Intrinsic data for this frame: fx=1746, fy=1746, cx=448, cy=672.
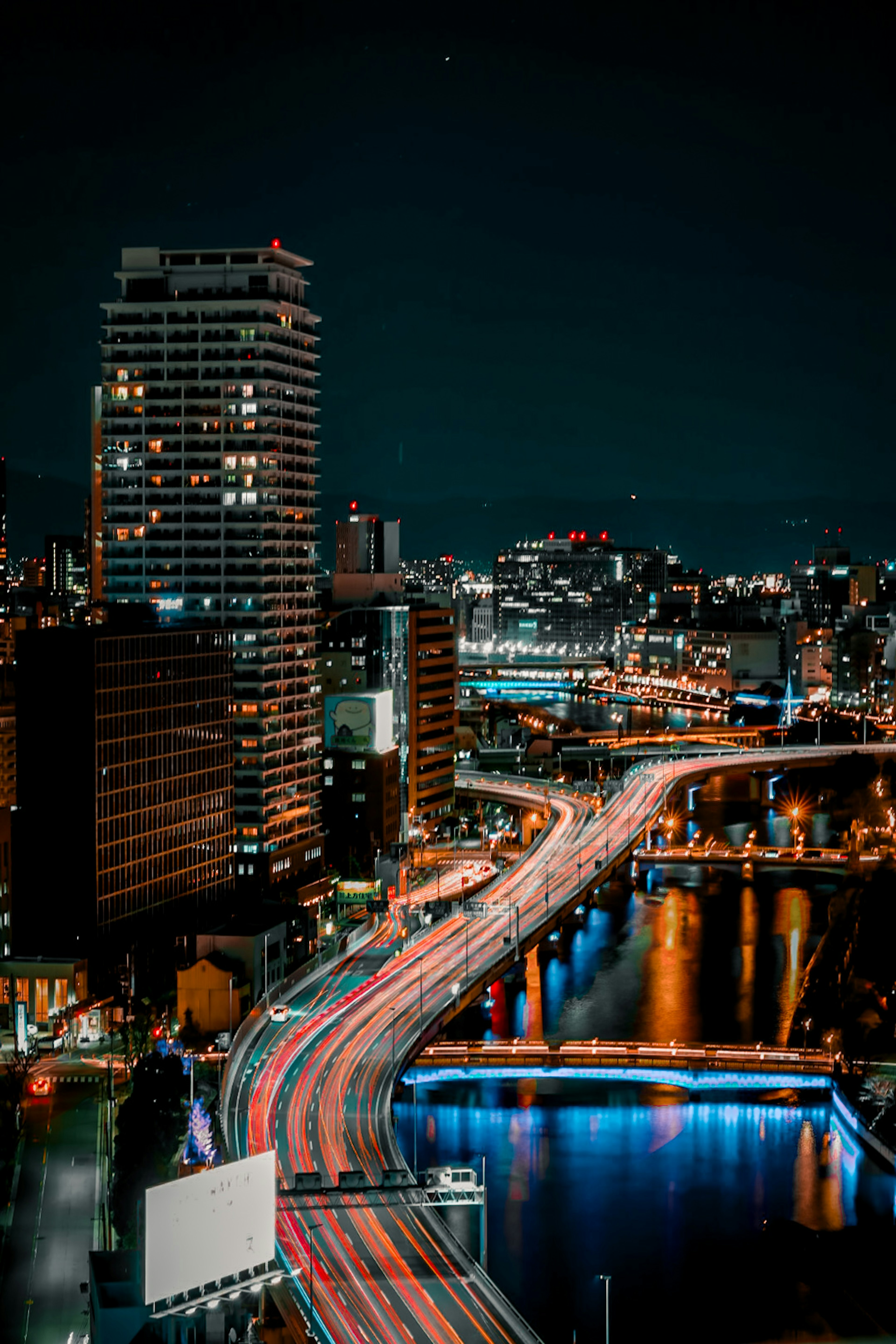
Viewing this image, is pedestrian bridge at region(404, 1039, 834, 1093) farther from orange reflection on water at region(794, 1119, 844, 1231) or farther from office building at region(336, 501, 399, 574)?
office building at region(336, 501, 399, 574)

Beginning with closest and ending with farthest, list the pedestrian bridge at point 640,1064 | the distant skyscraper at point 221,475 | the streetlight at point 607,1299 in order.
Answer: the streetlight at point 607,1299
the pedestrian bridge at point 640,1064
the distant skyscraper at point 221,475

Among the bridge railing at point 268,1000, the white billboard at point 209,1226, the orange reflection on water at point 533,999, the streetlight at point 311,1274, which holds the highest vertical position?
the white billboard at point 209,1226

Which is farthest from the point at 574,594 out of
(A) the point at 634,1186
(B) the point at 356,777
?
(A) the point at 634,1186

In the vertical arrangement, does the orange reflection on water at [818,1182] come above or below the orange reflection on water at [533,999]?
below

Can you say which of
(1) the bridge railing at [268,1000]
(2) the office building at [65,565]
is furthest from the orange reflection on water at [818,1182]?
(2) the office building at [65,565]

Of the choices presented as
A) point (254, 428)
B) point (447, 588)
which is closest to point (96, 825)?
point (254, 428)

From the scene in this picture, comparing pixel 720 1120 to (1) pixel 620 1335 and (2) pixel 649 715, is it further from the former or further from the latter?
(2) pixel 649 715

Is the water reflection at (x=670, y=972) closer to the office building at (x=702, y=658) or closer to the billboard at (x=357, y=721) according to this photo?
the billboard at (x=357, y=721)
